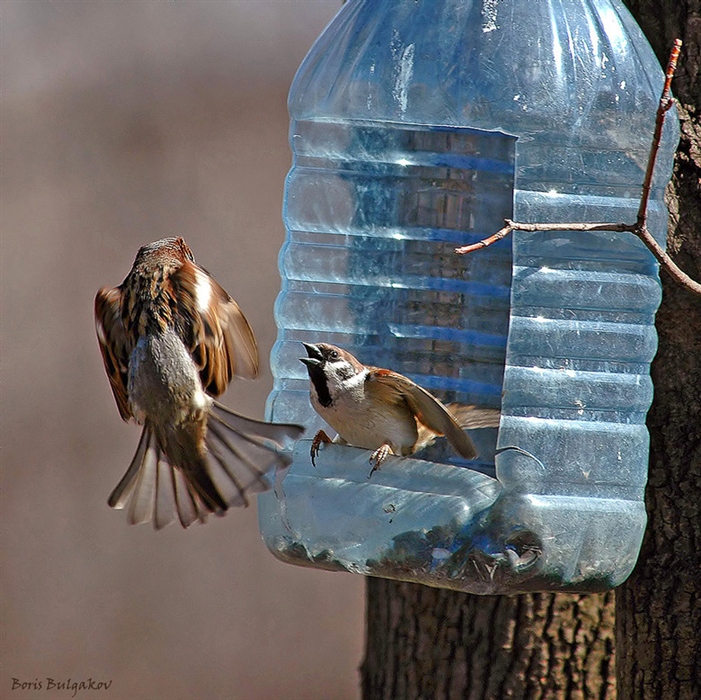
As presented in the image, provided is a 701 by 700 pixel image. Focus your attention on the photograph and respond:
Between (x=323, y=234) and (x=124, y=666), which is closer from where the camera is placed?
(x=323, y=234)

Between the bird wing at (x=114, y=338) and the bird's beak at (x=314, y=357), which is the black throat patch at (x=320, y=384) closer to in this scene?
the bird's beak at (x=314, y=357)

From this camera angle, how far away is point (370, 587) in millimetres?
4355

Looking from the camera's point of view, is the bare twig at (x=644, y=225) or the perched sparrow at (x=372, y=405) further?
the perched sparrow at (x=372, y=405)

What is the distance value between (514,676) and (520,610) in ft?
0.73

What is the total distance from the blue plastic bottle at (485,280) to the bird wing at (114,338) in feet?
1.70

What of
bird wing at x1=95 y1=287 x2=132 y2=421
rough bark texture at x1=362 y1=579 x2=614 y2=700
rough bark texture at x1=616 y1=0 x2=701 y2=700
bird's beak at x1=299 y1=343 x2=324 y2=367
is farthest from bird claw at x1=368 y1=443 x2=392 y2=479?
rough bark texture at x1=362 y1=579 x2=614 y2=700

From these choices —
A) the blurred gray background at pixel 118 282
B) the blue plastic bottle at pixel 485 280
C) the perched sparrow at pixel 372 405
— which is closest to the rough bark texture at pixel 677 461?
the blue plastic bottle at pixel 485 280

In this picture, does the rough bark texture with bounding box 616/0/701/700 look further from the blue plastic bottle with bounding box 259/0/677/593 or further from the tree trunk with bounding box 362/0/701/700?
the blue plastic bottle with bounding box 259/0/677/593

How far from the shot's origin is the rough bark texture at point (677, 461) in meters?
3.41

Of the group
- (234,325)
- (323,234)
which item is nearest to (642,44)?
(323,234)

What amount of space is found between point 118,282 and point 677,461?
381 cm

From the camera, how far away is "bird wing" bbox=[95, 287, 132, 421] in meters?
3.70

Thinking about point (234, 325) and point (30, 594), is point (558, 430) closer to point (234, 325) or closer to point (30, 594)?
point (234, 325)

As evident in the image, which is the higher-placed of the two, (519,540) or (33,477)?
(519,540)
